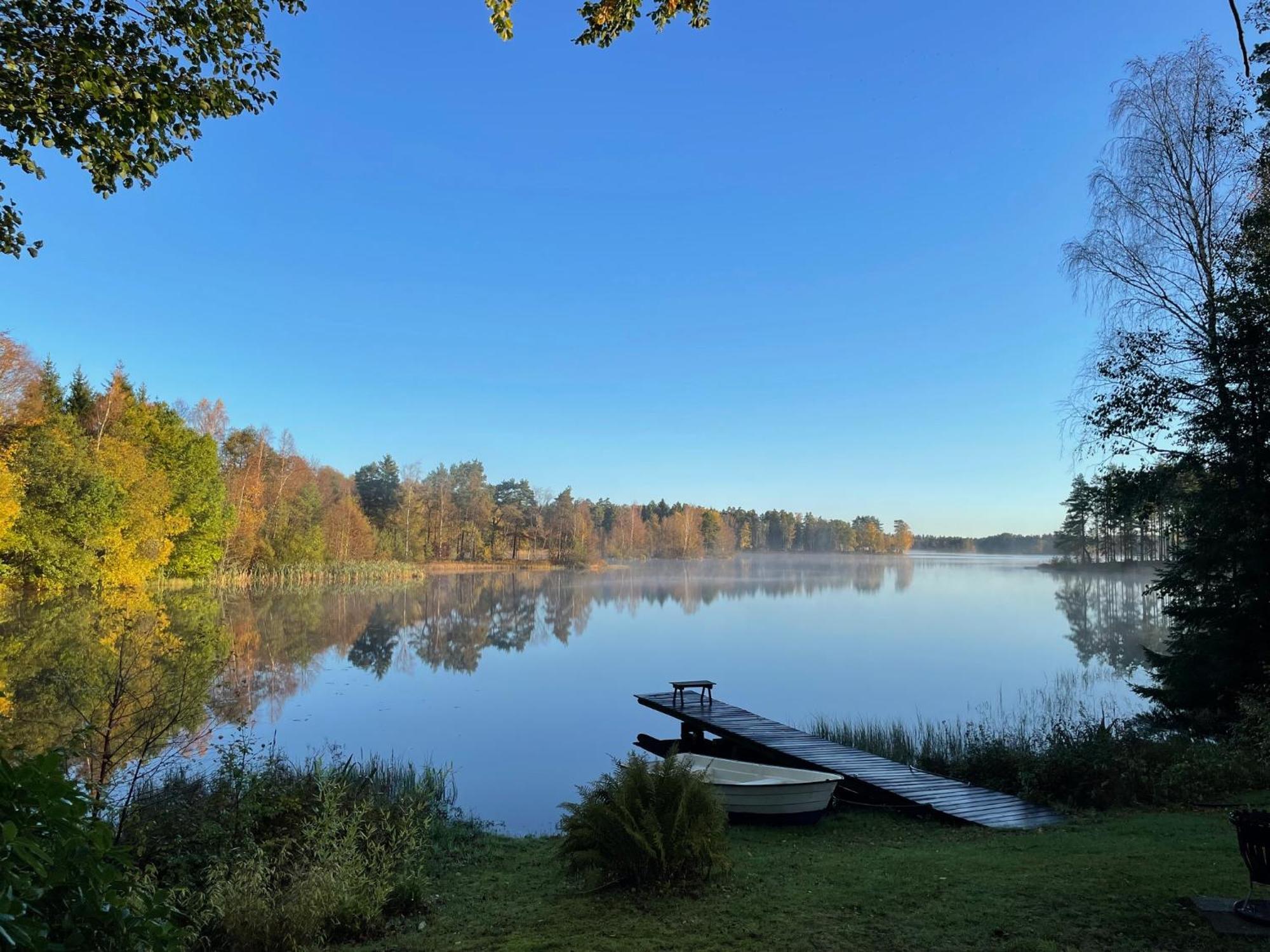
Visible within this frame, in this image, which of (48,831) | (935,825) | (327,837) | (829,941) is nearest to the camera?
(48,831)

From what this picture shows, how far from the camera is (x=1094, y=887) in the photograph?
196 inches

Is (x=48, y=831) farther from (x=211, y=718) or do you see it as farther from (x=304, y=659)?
(x=304, y=659)

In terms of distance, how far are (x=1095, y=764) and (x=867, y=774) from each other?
8.90 feet

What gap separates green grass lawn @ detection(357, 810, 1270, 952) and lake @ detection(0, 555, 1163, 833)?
3.12 meters

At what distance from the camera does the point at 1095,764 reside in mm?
8922

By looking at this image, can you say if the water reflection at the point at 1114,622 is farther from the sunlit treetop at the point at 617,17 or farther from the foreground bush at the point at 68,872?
the foreground bush at the point at 68,872

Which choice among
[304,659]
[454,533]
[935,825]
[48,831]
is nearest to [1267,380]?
[935,825]

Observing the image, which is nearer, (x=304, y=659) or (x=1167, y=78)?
(x=1167, y=78)

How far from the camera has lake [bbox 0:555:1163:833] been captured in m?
12.4

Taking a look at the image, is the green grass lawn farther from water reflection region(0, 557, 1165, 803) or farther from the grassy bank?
the grassy bank

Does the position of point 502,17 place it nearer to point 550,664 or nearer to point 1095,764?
point 1095,764

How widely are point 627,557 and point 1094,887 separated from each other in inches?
4133

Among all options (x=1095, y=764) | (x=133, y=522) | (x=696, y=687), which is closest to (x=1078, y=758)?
(x=1095, y=764)

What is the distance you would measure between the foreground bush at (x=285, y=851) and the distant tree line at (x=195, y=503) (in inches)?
1021
